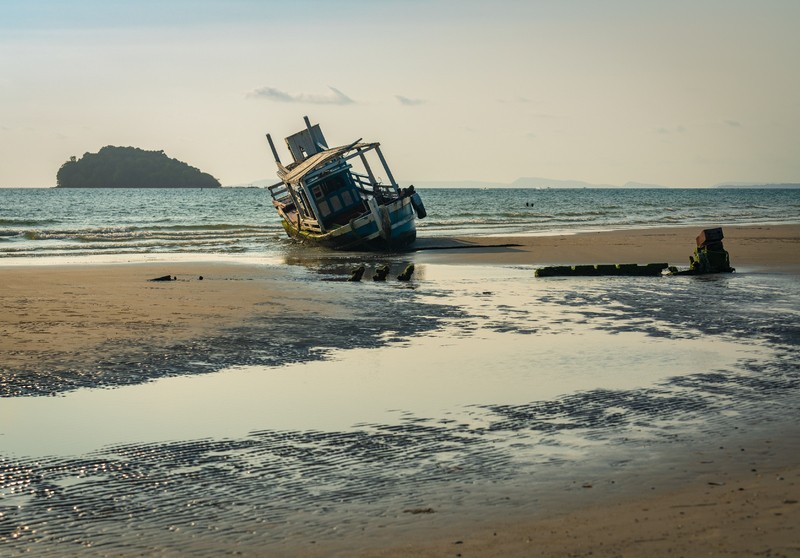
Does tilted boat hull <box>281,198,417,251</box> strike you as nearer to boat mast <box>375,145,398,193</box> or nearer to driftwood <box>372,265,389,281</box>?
boat mast <box>375,145,398,193</box>

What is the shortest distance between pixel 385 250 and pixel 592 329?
1906 cm

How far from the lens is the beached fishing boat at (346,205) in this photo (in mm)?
31359

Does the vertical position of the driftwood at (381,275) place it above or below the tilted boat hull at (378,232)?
below

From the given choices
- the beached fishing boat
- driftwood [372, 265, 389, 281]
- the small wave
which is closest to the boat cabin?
the beached fishing boat

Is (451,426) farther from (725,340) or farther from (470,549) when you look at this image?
(725,340)

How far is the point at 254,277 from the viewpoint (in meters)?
21.6

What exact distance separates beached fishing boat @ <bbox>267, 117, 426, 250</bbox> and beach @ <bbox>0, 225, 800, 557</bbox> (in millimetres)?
14935

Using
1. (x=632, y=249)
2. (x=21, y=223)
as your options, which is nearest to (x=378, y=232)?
(x=632, y=249)

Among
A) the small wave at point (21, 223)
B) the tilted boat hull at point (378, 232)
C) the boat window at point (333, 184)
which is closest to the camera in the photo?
the tilted boat hull at point (378, 232)

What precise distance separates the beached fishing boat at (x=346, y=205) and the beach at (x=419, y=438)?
14.9 meters

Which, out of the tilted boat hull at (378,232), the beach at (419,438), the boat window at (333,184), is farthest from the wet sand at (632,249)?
the beach at (419,438)

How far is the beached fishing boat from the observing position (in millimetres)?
31359

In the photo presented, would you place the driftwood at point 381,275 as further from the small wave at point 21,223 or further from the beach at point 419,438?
the small wave at point 21,223

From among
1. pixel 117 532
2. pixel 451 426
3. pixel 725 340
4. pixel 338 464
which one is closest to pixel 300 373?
pixel 451 426
